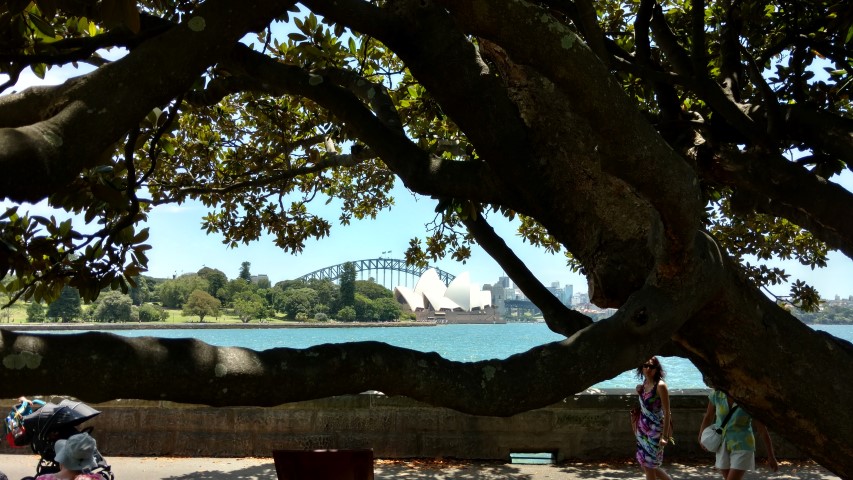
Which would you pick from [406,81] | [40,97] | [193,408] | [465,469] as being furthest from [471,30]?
[193,408]

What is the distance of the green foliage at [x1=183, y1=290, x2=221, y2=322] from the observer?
227 ft

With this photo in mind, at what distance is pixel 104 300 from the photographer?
2419 inches

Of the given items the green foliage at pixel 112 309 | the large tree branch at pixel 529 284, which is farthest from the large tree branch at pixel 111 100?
the green foliage at pixel 112 309

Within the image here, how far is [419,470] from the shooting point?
8.93 meters

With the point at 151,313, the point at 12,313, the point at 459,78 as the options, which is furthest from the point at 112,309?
the point at 459,78

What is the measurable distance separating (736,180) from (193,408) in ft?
23.8

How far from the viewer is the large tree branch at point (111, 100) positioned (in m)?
2.08

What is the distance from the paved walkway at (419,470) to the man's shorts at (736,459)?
171cm

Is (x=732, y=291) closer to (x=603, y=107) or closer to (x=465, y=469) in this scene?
(x=603, y=107)

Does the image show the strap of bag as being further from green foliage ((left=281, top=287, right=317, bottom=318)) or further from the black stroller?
green foliage ((left=281, top=287, right=317, bottom=318))

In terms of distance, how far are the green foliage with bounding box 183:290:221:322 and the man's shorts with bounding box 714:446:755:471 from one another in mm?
65866

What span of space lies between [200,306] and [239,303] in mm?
4518

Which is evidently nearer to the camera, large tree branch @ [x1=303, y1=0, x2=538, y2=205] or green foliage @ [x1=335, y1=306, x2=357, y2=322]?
large tree branch @ [x1=303, y1=0, x2=538, y2=205]

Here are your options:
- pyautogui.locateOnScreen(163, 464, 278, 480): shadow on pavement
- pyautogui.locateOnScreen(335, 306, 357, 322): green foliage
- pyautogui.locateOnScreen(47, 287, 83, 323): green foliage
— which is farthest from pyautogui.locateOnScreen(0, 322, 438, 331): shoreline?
pyautogui.locateOnScreen(163, 464, 278, 480): shadow on pavement
